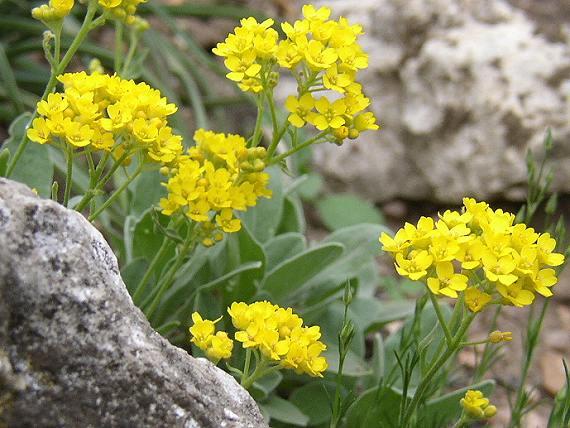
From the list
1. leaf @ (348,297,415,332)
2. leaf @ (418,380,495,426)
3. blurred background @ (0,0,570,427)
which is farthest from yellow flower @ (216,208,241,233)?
blurred background @ (0,0,570,427)

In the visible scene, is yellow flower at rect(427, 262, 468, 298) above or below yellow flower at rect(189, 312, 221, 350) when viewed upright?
above

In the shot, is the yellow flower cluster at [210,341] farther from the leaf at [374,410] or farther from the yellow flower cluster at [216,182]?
the leaf at [374,410]

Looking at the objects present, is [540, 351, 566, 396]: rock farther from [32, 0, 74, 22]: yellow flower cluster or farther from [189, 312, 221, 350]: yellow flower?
[32, 0, 74, 22]: yellow flower cluster

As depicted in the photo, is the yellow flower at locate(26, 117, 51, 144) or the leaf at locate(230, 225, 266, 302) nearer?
the yellow flower at locate(26, 117, 51, 144)

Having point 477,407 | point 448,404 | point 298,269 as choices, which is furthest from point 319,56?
point 448,404

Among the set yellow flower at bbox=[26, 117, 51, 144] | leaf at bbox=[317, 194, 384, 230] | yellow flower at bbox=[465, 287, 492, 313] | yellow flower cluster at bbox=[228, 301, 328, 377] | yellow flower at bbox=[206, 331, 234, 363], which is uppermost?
yellow flower at bbox=[26, 117, 51, 144]

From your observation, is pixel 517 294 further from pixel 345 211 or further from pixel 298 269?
pixel 345 211

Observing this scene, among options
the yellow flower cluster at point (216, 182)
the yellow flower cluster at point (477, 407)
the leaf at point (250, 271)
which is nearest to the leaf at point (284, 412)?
the leaf at point (250, 271)

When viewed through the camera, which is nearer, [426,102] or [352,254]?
[352,254]
